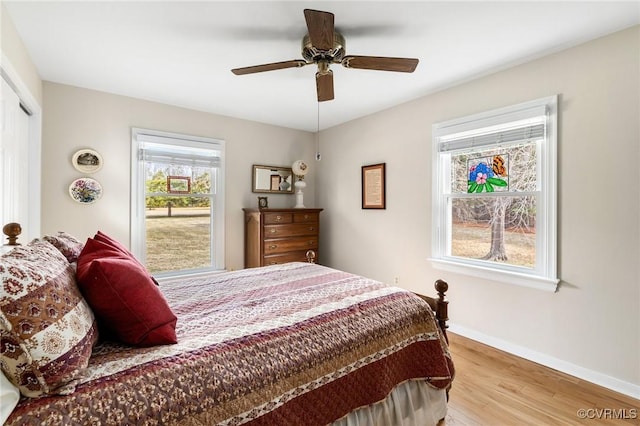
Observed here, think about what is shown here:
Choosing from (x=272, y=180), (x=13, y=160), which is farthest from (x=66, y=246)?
(x=272, y=180)

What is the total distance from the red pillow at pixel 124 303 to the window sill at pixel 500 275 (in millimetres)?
2632

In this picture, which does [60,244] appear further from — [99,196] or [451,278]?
[451,278]

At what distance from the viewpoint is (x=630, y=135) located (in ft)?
6.55

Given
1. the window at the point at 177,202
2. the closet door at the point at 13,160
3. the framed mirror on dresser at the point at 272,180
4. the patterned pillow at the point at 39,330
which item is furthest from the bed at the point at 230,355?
the framed mirror on dresser at the point at 272,180

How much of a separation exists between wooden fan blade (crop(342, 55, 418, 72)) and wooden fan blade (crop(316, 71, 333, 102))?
0.55 ft

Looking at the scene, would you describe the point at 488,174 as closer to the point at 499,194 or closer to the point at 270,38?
the point at 499,194

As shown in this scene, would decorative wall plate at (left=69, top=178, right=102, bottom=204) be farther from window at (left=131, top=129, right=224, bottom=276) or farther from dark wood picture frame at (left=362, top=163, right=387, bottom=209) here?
dark wood picture frame at (left=362, top=163, right=387, bottom=209)

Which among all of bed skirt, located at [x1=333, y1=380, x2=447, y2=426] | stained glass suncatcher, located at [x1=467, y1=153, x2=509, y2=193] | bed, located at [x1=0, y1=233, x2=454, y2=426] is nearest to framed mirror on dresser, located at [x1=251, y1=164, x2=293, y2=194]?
bed, located at [x1=0, y1=233, x2=454, y2=426]

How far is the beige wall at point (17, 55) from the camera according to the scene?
6.04 ft

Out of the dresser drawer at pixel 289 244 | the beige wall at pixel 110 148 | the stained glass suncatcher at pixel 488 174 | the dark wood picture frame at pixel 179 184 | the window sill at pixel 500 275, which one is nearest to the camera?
the window sill at pixel 500 275

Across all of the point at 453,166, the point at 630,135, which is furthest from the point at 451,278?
the point at 630,135

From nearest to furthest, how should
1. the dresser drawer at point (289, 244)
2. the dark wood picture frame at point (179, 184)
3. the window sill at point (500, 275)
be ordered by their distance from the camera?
the window sill at point (500, 275) → the dark wood picture frame at point (179, 184) → the dresser drawer at point (289, 244)

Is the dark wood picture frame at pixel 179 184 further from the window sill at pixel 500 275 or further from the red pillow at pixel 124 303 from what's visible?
the window sill at pixel 500 275

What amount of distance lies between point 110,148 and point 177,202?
2.88 feet
